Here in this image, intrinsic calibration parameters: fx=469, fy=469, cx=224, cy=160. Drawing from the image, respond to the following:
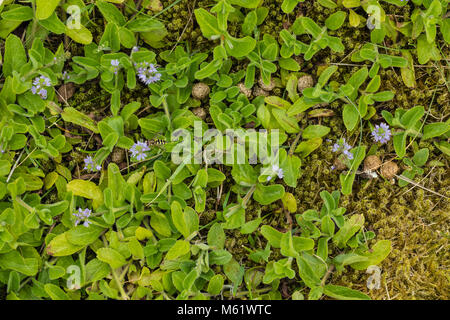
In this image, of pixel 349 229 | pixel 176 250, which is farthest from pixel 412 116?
pixel 176 250

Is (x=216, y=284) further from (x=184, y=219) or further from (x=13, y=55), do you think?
(x=13, y=55)

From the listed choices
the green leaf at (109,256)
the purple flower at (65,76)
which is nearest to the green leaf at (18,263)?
the green leaf at (109,256)

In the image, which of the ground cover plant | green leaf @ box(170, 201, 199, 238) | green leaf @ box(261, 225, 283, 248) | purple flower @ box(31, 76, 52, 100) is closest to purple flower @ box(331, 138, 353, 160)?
the ground cover plant

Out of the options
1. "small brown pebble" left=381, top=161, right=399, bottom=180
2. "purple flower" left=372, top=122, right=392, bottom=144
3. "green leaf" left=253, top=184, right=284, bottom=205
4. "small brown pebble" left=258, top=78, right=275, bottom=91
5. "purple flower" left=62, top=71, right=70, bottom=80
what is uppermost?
"purple flower" left=62, top=71, right=70, bottom=80

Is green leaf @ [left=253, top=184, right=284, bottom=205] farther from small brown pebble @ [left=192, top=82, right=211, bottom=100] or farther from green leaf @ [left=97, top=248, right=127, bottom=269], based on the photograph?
green leaf @ [left=97, top=248, right=127, bottom=269]

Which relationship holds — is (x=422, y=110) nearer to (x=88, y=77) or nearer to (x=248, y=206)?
(x=248, y=206)

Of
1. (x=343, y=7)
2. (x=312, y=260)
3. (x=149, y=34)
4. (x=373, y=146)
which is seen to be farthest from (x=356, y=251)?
(x=149, y=34)
